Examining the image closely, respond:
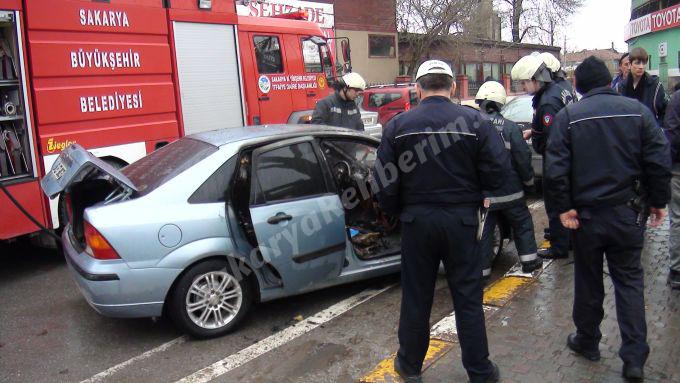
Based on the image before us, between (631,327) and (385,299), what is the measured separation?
6.50ft

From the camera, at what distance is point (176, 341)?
411 cm

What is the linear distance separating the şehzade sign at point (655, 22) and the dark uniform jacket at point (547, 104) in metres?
10.8

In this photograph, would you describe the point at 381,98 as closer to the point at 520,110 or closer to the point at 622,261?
the point at 520,110

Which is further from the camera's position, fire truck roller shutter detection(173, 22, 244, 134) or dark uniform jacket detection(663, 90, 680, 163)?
fire truck roller shutter detection(173, 22, 244, 134)

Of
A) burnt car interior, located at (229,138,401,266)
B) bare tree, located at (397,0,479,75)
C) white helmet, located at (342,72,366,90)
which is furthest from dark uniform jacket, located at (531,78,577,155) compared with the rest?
bare tree, located at (397,0,479,75)

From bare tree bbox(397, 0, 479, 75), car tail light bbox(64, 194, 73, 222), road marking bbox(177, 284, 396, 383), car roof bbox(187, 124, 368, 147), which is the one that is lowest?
road marking bbox(177, 284, 396, 383)

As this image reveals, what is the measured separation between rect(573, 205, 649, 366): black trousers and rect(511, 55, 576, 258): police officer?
1.78 meters

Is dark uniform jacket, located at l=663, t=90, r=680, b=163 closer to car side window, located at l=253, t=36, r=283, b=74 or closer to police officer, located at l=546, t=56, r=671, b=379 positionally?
police officer, located at l=546, t=56, r=671, b=379

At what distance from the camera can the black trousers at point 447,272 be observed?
116 inches

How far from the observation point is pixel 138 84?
257 inches

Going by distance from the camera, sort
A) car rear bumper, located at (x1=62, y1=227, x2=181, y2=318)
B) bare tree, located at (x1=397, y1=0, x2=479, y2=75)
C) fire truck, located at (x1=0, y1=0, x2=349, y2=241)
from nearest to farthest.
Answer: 1. car rear bumper, located at (x1=62, y1=227, x2=181, y2=318)
2. fire truck, located at (x1=0, y1=0, x2=349, y2=241)
3. bare tree, located at (x1=397, y1=0, x2=479, y2=75)

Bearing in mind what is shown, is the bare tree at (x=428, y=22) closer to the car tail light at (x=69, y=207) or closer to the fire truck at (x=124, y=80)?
the fire truck at (x=124, y=80)

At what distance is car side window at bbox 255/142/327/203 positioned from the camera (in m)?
4.22

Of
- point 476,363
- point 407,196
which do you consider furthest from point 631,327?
point 407,196
